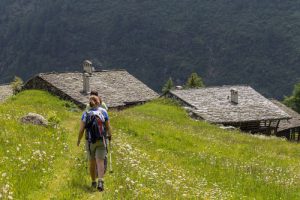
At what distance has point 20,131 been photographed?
17.5m

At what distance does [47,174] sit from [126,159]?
3470 millimetres

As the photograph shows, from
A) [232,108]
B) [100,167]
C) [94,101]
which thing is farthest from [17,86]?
[100,167]

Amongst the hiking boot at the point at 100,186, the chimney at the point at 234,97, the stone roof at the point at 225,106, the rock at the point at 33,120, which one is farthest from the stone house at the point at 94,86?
the hiking boot at the point at 100,186

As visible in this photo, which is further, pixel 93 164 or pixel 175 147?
pixel 175 147

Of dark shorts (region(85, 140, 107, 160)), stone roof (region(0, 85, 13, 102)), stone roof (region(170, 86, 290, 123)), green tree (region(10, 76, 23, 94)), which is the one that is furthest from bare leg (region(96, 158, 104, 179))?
stone roof (region(0, 85, 13, 102))

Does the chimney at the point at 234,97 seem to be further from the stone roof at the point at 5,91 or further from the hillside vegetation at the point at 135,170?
the stone roof at the point at 5,91

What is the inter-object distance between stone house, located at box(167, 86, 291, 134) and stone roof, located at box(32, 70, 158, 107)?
15.6ft

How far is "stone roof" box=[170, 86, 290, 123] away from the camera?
5106cm

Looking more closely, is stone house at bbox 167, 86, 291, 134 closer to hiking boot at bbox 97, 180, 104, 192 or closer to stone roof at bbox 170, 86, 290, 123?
stone roof at bbox 170, 86, 290, 123

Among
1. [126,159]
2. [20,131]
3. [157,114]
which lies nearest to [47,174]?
[126,159]

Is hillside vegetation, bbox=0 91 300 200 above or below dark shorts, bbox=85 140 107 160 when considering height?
below

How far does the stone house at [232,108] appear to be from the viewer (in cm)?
5091

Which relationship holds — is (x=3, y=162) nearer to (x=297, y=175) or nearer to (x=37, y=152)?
(x=37, y=152)

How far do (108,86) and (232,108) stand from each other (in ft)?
49.2
